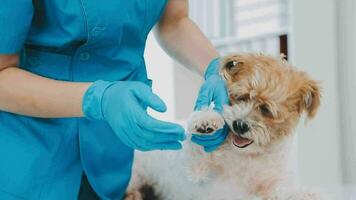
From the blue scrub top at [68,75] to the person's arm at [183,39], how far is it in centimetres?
21

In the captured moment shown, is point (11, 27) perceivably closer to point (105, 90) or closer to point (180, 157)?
point (105, 90)

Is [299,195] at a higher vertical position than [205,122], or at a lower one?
lower

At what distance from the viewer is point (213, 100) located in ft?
4.47

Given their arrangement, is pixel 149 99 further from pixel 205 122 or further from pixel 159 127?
pixel 205 122

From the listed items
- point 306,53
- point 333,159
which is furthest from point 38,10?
point 333,159

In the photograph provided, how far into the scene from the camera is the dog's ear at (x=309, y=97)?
143 centimetres

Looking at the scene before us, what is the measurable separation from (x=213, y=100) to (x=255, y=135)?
127mm

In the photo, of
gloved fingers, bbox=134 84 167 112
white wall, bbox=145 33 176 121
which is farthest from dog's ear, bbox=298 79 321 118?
white wall, bbox=145 33 176 121

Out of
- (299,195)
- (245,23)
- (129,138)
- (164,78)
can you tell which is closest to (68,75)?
(129,138)

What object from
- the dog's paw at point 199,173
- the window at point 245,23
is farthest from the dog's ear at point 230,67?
the window at point 245,23

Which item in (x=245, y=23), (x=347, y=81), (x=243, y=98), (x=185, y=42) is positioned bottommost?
(x=347, y=81)

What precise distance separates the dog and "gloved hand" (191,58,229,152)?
2cm

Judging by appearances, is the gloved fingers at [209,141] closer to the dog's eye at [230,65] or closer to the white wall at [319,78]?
the dog's eye at [230,65]

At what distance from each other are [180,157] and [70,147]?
38cm
